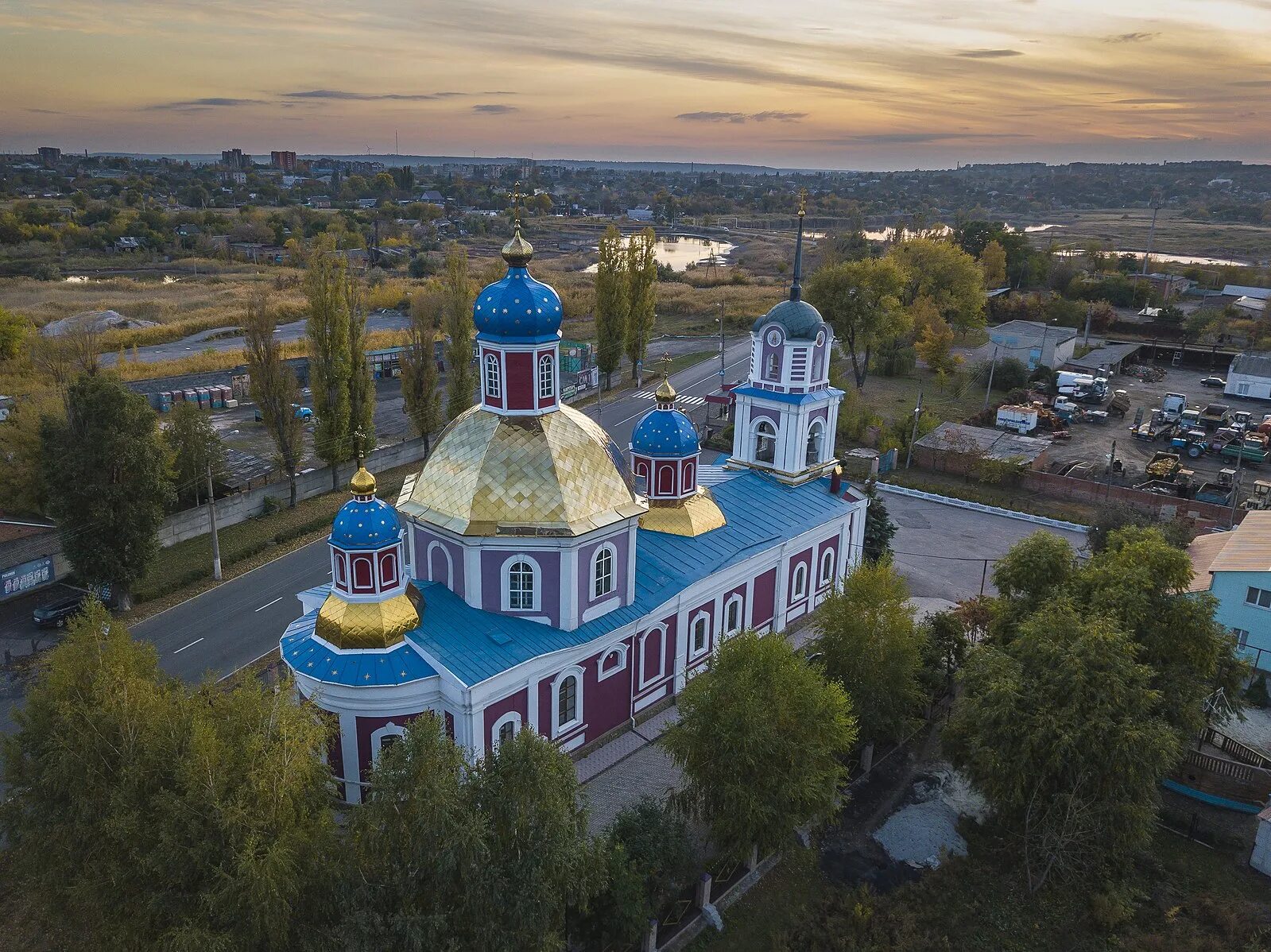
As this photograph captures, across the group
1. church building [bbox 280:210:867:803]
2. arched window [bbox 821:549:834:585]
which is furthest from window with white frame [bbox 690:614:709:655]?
arched window [bbox 821:549:834:585]

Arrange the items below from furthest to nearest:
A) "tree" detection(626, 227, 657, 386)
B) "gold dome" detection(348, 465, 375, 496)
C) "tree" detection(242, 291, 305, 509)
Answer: "tree" detection(626, 227, 657, 386), "tree" detection(242, 291, 305, 509), "gold dome" detection(348, 465, 375, 496)

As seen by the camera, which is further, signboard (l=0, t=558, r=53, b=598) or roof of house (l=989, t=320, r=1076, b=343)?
roof of house (l=989, t=320, r=1076, b=343)

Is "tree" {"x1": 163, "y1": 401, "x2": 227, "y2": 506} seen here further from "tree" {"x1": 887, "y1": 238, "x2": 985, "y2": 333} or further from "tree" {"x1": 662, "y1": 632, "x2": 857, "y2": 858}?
"tree" {"x1": 887, "y1": 238, "x2": 985, "y2": 333}

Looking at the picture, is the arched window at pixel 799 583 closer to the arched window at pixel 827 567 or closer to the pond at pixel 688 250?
the arched window at pixel 827 567

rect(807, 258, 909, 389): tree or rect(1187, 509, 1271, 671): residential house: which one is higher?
rect(807, 258, 909, 389): tree

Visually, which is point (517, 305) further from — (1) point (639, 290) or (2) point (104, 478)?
(1) point (639, 290)

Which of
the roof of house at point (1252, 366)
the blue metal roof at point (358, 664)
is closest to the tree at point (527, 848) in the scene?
the blue metal roof at point (358, 664)

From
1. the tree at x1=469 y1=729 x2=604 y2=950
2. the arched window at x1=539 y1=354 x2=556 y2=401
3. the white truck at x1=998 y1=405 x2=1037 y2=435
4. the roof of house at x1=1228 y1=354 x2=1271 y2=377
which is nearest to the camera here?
the tree at x1=469 y1=729 x2=604 y2=950

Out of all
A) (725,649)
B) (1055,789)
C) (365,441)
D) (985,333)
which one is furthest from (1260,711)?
(985,333)
